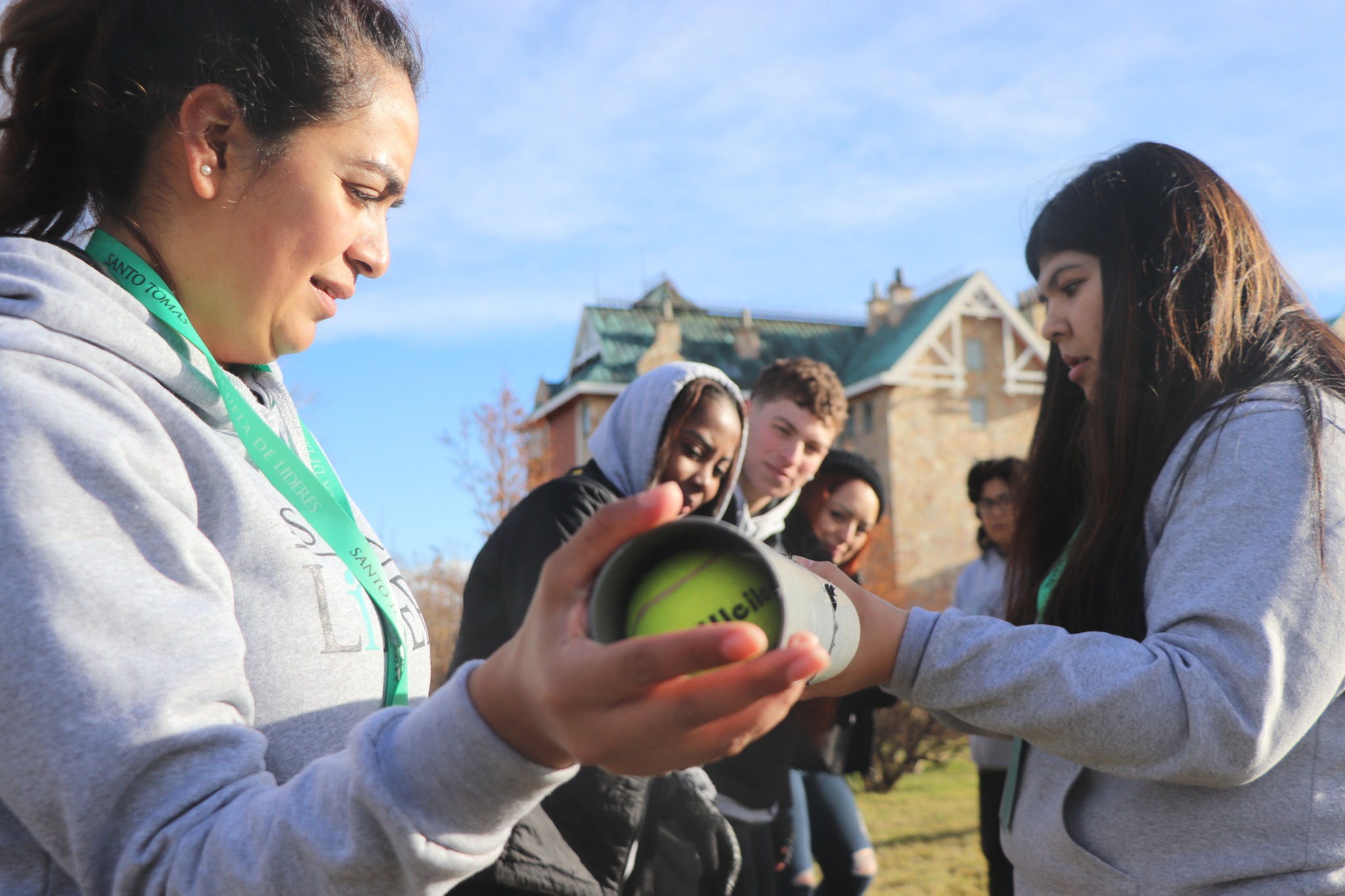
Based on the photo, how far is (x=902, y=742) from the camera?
477 inches

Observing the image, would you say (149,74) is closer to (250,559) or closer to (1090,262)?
(250,559)

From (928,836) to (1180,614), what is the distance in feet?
24.2

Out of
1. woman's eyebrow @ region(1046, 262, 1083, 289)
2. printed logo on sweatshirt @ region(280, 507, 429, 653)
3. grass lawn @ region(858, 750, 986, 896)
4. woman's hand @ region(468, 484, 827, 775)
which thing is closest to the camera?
woman's hand @ region(468, 484, 827, 775)

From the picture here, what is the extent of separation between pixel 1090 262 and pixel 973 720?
127 centimetres

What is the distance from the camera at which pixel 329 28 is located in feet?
4.96

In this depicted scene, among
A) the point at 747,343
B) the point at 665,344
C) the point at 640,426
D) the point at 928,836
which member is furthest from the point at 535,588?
the point at 747,343

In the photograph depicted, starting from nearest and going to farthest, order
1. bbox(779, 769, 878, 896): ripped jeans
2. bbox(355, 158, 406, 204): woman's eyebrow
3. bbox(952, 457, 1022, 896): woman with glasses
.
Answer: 1. bbox(355, 158, 406, 204): woman's eyebrow
2. bbox(779, 769, 878, 896): ripped jeans
3. bbox(952, 457, 1022, 896): woman with glasses

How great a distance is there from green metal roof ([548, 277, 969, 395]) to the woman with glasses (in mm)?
18491

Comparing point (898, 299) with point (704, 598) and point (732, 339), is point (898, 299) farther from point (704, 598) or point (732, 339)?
point (704, 598)

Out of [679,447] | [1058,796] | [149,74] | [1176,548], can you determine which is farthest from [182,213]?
[679,447]

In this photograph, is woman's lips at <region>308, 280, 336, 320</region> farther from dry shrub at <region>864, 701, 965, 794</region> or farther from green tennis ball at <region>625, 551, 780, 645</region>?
dry shrub at <region>864, 701, 965, 794</region>

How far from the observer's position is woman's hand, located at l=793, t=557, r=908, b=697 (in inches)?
71.7

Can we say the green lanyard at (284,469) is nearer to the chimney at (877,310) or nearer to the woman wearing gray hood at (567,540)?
the woman wearing gray hood at (567,540)

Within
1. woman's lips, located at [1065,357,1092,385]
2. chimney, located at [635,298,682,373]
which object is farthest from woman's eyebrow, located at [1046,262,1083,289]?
chimney, located at [635,298,682,373]
